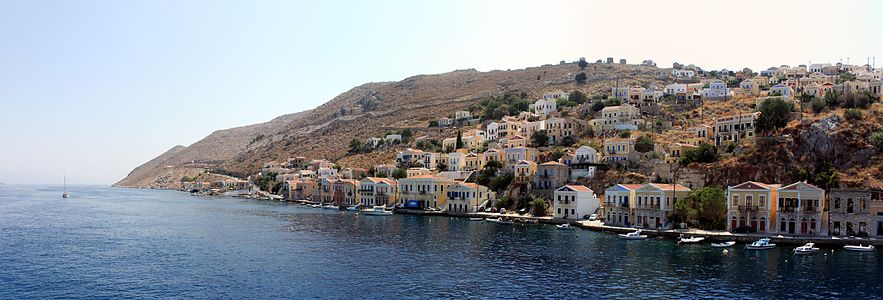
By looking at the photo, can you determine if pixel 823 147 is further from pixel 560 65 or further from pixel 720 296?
pixel 560 65

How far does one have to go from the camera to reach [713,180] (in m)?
67.4

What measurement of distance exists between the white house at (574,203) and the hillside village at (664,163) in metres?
0.11

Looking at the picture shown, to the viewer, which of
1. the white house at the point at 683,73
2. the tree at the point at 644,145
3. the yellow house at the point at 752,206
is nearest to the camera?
the yellow house at the point at 752,206

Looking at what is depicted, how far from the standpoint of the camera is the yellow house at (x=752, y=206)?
174 feet

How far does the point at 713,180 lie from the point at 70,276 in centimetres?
5727

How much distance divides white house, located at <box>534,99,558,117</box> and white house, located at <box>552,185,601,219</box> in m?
50.1

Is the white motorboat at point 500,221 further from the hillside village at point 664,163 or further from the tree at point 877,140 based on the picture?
the tree at point 877,140

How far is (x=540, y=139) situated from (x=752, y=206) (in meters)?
46.8

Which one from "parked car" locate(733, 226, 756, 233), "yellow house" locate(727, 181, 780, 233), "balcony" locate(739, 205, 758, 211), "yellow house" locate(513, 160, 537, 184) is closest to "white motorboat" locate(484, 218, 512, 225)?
"yellow house" locate(513, 160, 537, 184)

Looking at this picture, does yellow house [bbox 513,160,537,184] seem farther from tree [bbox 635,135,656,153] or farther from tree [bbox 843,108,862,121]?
tree [bbox 843,108,862,121]

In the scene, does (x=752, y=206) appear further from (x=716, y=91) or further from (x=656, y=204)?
(x=716, y=91)

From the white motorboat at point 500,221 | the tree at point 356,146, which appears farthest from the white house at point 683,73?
the white motorboat at point 500,221

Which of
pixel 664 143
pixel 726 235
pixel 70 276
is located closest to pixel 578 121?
pixel 664 143

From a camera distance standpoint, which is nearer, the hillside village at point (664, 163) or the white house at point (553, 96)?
the hillside village at point (664, 163)
